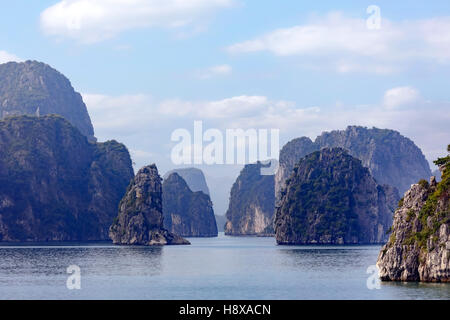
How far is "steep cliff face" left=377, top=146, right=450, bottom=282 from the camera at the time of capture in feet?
292

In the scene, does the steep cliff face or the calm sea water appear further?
the calm sea water

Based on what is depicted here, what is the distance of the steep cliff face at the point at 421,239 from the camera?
88.9 metres

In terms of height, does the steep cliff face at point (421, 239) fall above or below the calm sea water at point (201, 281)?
above

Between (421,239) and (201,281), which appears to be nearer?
(421,239)

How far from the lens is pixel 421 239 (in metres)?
91.9

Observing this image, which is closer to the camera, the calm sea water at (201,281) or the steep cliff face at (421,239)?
the steep cliff face at (421,239)

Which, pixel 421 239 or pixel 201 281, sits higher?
pixel 421 239

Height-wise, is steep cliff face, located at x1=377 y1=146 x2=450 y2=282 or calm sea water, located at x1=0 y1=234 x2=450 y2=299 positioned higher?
steep cliff face, located at x1=377 y1=146 x2=450 y2=282
